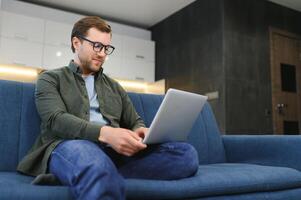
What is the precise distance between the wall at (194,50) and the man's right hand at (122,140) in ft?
9.89

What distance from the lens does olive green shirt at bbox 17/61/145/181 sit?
45.5 inches

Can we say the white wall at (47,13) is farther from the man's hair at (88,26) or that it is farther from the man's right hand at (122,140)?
the man's right hand at (122,140)

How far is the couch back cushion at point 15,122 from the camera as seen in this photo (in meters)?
1.43

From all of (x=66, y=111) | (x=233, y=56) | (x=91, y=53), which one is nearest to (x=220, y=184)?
(x=66, y=111)

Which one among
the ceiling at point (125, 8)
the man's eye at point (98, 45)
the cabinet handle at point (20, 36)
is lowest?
the man's eye at point (98, 45)

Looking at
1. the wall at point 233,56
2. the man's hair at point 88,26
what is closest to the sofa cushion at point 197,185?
the man's hair at point 88,26

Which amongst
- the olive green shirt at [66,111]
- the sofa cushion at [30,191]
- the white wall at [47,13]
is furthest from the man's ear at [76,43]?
the white wall at [47,13]

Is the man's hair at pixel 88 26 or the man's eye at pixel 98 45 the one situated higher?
the man's hair at pixel 88 26

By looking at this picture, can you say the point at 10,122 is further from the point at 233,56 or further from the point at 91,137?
the point at 233,56

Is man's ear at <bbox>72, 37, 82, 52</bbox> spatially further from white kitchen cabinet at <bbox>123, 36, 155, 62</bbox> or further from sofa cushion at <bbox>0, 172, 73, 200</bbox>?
white kitchen cabinet at <bbox>123, 36, 155, 62</bbox>

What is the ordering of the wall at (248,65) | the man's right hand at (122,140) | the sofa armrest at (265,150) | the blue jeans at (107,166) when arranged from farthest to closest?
the wall at (248,65), the sofa armrest at (265,150), the man's right hand at (122,140), the blue jeans at (107,166)

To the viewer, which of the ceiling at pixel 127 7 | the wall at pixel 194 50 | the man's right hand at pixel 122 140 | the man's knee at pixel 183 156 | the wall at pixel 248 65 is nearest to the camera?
the man's right hand at pixel 122 140

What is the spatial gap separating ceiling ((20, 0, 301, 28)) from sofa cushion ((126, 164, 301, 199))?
142 inches

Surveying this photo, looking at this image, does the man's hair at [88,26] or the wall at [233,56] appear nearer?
the man's hair at [88,26]
